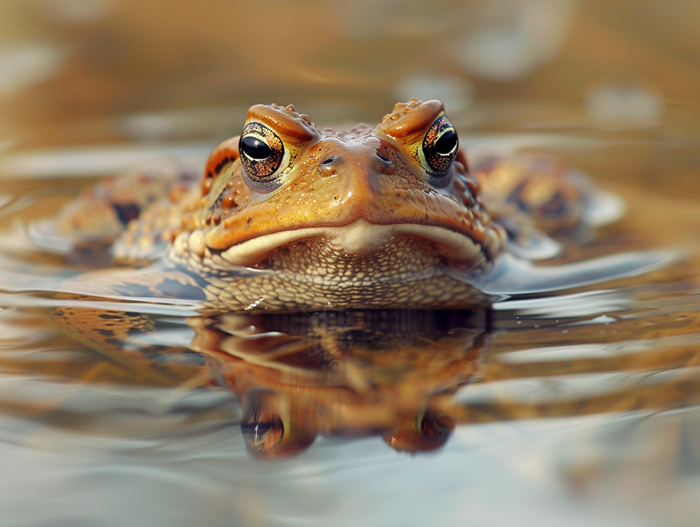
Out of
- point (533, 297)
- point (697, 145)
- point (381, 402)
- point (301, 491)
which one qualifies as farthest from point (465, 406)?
point (697, 145)

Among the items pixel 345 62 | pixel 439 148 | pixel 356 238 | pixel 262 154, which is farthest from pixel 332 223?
pixel 345 62

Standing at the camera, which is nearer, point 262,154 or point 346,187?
point 346,187

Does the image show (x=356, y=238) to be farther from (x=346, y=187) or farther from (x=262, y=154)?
(x=262, y=154)

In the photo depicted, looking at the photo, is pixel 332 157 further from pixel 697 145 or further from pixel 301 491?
pixel 697 145

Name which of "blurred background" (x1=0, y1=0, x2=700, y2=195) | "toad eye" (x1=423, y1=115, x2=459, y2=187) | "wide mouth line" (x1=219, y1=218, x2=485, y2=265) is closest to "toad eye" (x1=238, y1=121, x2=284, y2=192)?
"wide mouth line" (x1=219, y1=218, x2=485, y2=265)

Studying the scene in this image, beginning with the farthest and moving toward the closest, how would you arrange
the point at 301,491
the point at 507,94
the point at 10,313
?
the point at 507,94
the point at 10,313
the point at 301,491

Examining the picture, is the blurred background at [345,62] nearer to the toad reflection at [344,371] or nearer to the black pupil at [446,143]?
the black pupil at [446,143]
